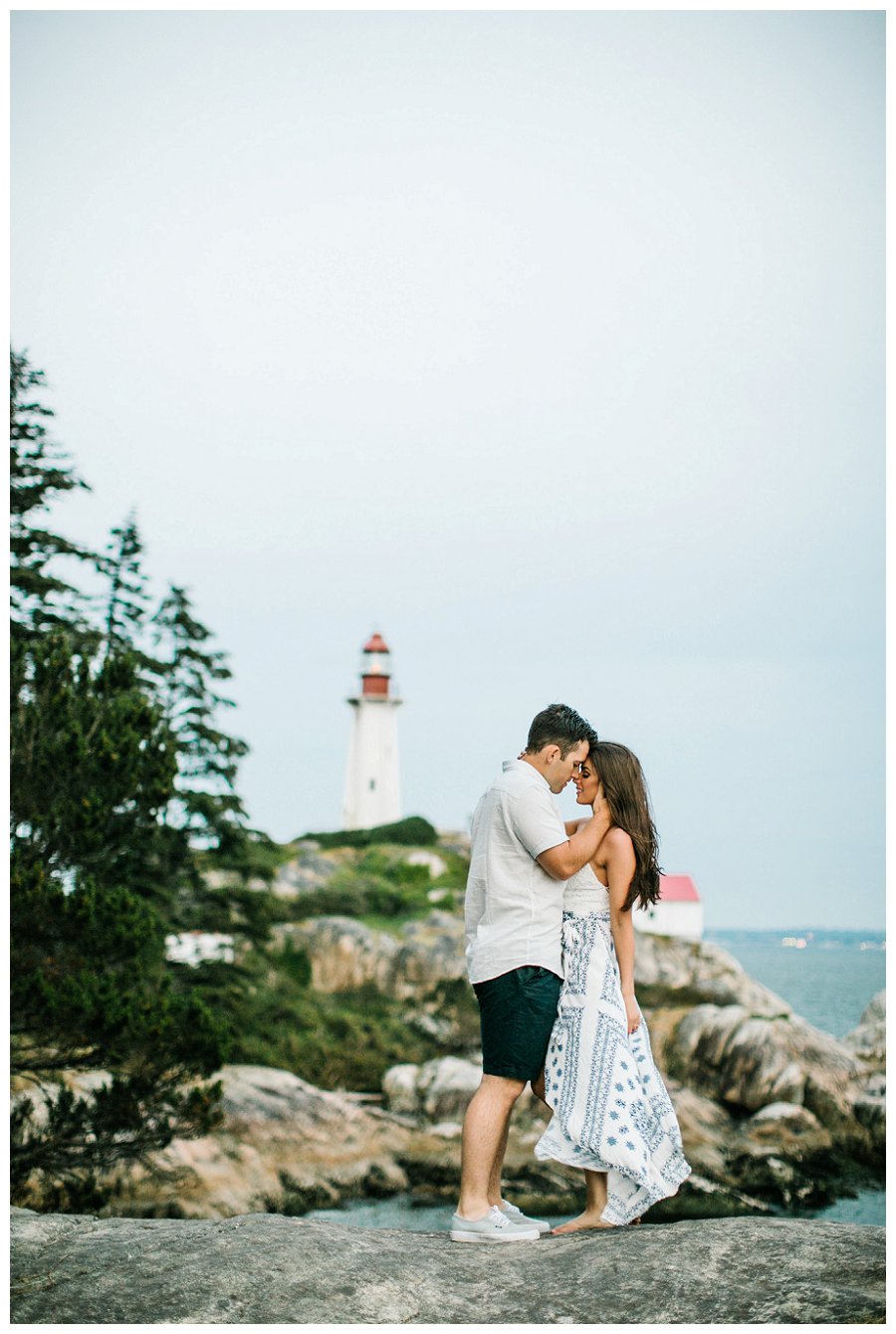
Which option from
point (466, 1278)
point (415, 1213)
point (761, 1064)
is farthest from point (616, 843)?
point (761, 1064)

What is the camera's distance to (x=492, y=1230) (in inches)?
194

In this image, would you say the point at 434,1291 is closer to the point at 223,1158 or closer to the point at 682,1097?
the point at 223,1158

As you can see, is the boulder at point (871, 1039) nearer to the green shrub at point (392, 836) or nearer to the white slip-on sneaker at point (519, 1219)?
the green shrub at point (392, 836)

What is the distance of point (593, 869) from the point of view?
528cm

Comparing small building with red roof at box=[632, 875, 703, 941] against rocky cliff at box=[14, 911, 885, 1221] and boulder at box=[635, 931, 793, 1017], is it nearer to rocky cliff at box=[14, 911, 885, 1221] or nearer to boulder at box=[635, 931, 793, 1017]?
boulder at box=[635, 931, 793, 1017]

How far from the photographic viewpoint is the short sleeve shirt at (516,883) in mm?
5078

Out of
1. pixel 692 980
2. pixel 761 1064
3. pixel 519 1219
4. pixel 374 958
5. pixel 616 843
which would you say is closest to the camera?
pixel 519 1219

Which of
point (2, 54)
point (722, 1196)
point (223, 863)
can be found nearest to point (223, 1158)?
point (223, 863)

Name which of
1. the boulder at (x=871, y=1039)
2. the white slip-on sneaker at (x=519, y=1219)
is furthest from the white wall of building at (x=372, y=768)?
the white slip-on sneaker at (x=519, y=1219)

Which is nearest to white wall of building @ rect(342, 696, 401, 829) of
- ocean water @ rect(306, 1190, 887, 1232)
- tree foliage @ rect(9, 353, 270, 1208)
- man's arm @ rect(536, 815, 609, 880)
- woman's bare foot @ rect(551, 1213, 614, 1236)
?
ocean water @ rect(306, 1190, 887, 1232)

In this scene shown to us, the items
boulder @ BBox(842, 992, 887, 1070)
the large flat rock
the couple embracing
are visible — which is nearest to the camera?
the large flat rock

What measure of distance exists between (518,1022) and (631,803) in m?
1.00

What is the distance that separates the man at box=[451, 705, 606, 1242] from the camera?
4.97 meters

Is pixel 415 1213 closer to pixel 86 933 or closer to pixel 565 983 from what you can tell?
pixel 86 933
